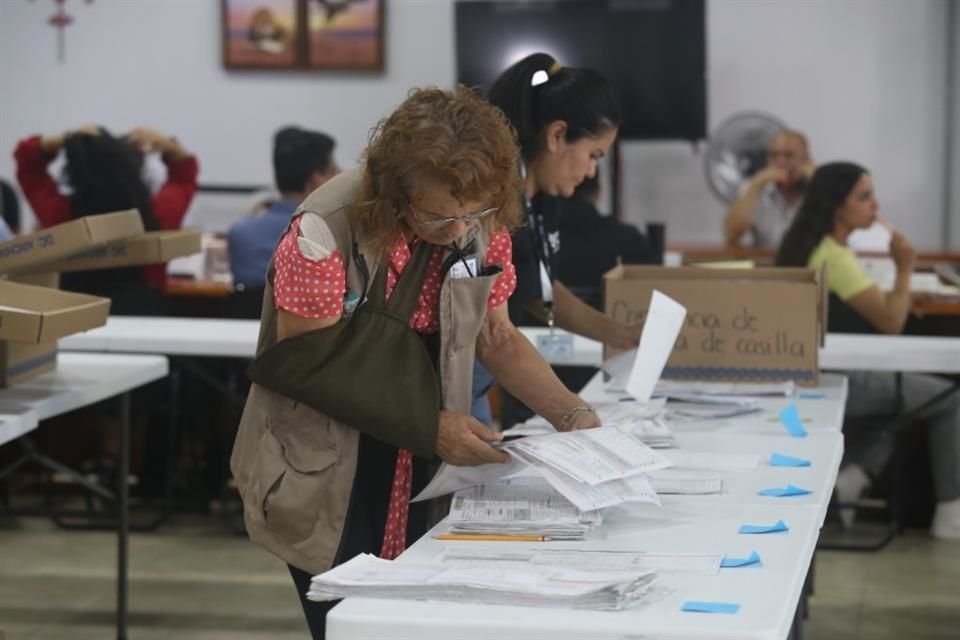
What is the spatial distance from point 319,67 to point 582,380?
152 inches

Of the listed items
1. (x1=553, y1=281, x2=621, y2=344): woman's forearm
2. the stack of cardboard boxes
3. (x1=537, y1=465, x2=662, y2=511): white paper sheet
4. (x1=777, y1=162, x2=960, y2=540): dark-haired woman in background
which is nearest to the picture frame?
(x1=777, y1=162, x2=960, y2=540): dark-haired woman in background

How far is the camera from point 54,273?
3.79m

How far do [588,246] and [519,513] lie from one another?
287cm

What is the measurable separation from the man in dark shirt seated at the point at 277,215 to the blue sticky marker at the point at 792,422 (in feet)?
8.67

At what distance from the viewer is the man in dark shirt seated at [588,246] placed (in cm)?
505

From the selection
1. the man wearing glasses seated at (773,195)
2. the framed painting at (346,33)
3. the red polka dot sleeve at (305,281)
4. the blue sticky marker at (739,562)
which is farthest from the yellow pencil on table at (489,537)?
the framed painting at (346,33)

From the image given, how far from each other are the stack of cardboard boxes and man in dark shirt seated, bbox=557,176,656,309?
1.45 meters

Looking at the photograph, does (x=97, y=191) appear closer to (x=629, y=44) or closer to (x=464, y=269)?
(x=629, y=44)

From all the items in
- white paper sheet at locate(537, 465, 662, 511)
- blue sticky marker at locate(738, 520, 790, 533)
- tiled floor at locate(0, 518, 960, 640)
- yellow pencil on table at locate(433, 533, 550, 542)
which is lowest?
tiled floor at locate(0, 518, 960, 640)

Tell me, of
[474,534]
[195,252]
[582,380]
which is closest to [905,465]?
[582,380]

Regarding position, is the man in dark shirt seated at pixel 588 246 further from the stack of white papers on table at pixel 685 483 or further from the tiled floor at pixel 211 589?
the stack of white papers on table at pixel 685 483

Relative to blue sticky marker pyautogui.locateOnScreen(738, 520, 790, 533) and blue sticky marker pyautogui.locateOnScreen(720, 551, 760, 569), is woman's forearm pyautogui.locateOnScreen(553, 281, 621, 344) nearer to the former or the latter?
blue sticky marker pyautogui.locateOnScreen(738, 520, 790, 533)

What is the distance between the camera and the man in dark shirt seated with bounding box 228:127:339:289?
18.2 ft

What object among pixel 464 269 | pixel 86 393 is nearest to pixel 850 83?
pixel 86 393
